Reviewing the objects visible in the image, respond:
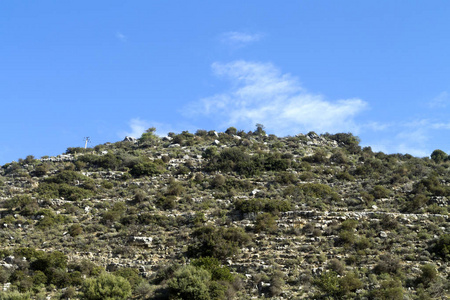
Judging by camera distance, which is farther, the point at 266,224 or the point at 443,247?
the point at 266,224

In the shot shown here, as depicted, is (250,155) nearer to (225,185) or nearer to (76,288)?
(225,185)

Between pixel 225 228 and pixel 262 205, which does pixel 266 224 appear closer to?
pixel 225 228

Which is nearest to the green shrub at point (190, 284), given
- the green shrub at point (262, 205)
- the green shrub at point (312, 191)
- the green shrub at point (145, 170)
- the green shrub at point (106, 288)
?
the green shrub at point (106, 288)

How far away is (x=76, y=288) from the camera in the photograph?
27.3 m

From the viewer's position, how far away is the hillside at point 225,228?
85.6 ft

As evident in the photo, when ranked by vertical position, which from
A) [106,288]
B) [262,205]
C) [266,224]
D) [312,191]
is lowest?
[106,288]

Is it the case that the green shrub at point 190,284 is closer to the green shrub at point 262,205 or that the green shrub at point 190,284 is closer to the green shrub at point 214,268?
the green shrub at point 214,268

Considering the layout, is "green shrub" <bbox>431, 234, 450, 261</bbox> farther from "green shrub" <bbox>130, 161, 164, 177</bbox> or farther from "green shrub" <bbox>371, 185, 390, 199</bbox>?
"green shrub" <bbox>130, 161, 164, 177</bbox>

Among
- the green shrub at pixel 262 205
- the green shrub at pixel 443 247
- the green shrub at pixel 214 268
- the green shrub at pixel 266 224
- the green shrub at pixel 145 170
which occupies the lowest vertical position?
the green shrub at pixel 214 268

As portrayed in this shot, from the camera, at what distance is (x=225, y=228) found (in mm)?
33438

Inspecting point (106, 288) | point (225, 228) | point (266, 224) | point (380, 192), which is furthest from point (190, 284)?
point (380, 192)

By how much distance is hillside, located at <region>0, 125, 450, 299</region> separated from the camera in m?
26.1

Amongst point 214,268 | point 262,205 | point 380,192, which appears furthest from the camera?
point 380,192

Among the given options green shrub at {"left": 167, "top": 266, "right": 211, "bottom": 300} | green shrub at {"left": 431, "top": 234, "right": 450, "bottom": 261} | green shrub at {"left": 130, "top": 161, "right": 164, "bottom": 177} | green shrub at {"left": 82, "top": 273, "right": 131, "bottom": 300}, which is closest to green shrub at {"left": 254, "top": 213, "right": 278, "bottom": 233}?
green shrub at {"left": 167, "top": 266, "right": 211, "bottom": 300}
